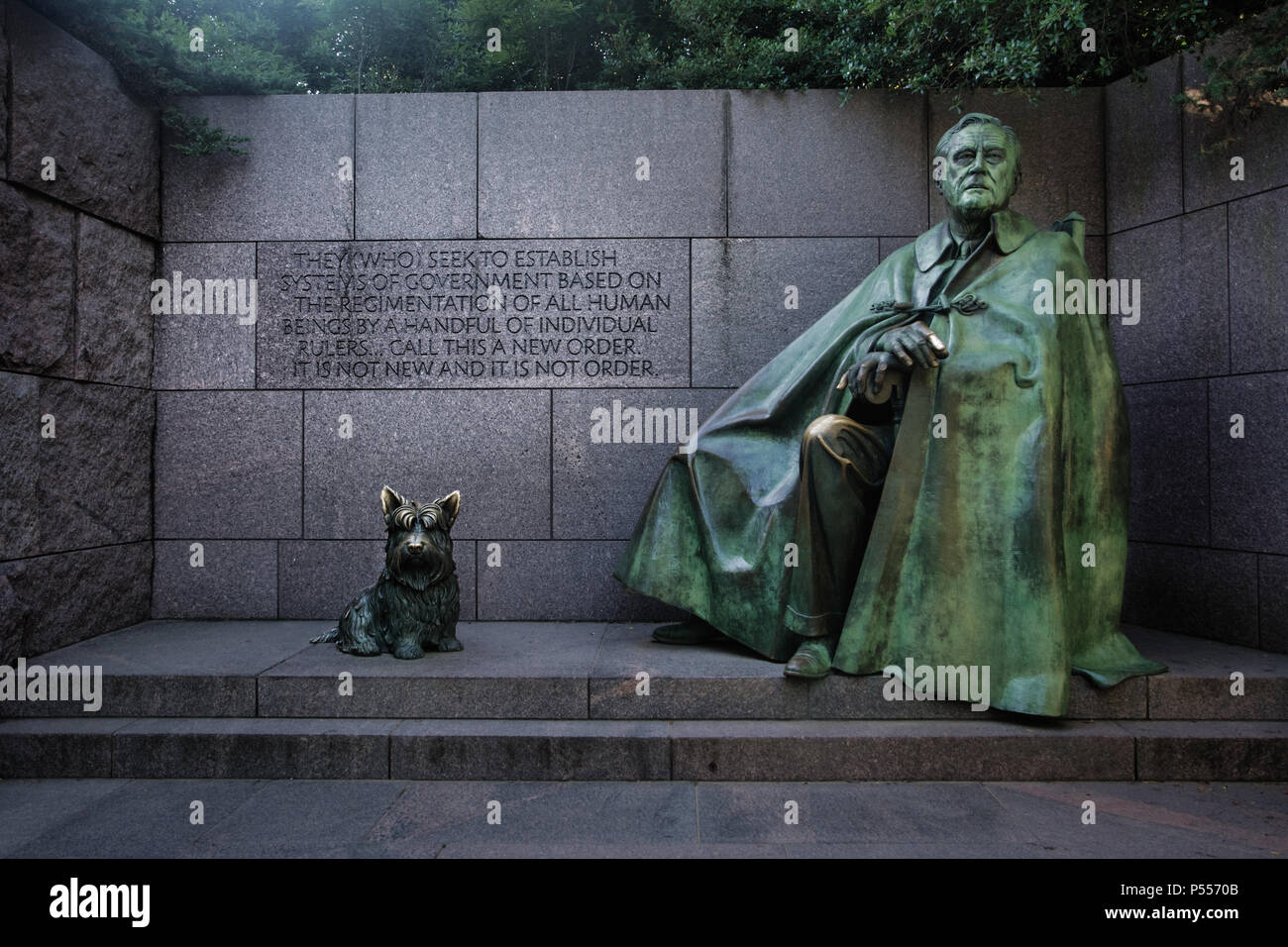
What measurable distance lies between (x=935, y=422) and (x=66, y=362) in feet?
17.5

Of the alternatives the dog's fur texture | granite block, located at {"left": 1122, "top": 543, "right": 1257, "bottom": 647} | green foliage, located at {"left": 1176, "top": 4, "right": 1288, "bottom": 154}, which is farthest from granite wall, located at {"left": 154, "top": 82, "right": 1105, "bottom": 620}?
granite block, located at {"left": 1122, "top": 543, "right": 1257, "bottom": 647}

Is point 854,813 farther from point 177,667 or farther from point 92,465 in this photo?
point 92,465

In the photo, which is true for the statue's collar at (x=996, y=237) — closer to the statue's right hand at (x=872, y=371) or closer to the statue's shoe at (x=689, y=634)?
the statue's right hand at (x=872, y=371)

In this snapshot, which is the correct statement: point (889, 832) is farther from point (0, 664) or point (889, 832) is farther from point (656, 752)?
point (0, 664)

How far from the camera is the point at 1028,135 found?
20.4ft

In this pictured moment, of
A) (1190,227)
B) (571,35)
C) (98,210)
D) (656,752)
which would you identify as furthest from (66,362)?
(1190,227)

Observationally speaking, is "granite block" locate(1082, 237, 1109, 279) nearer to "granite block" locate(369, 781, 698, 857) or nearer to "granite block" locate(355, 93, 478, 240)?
"granite block" locate(355, 93, 478, 240)

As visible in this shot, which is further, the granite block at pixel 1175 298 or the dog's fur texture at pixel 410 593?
the granite block at pixel 1175 298

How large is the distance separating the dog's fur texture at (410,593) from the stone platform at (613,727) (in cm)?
19

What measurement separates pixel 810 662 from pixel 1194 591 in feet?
10.1

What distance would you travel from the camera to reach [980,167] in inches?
178

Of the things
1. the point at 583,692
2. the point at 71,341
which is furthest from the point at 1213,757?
the point at 71,341

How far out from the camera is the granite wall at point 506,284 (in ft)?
20.2

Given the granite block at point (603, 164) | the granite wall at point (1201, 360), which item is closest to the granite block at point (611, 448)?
the granite block at point (603, 164)
